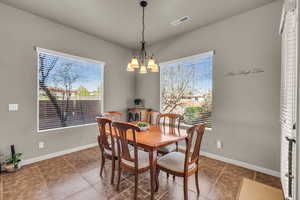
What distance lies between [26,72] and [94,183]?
250 cm

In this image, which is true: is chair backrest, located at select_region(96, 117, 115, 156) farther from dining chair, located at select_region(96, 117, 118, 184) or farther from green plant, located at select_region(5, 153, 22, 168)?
green plant, located at select_region(5, 153, 22, 168)

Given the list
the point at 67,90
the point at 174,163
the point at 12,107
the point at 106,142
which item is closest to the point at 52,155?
the point at 12,107

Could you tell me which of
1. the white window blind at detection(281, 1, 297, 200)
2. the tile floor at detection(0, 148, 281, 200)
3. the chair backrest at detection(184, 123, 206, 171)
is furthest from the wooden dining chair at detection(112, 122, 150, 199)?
the white window blind at detection(281, 1, 297, 200)

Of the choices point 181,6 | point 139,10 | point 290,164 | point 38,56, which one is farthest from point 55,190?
point 181,6

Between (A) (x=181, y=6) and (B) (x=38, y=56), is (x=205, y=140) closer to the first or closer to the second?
(A) (x=181, y=6)

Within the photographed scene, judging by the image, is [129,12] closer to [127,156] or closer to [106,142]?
[106,142]

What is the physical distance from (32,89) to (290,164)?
408cm

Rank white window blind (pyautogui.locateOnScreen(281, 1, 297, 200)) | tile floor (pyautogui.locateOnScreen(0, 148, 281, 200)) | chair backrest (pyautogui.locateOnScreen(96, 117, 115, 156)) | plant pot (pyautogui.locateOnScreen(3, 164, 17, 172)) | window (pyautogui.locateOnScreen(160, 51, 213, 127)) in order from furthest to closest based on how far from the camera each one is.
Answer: window (pyautogui.locateOnScreen(160, 51, 213, 127)) < plant pot (pyautogui.locateOnScreen(3, 164, 17, 172)) < chair backrest (pyautogui.locateOnScreen(96, 117, 115, 156)) < tile floor (pyautogui.locateOnScreen(0, 148, 281, 200)) < white window blind (pyautogui.locateOnScreen(281, 1, 297, 200))

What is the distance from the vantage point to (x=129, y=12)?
267cm

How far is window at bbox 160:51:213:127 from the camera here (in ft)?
10.4

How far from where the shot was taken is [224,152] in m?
2.85

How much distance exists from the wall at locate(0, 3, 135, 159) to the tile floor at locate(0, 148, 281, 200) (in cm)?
55

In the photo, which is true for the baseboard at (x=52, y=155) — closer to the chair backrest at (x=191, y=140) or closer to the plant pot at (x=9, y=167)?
the plant pot at (x=9, y=167)

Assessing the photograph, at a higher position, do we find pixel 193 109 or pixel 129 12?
pixel 129 12
